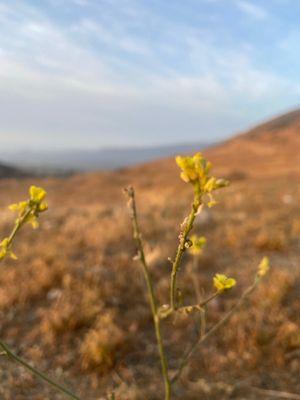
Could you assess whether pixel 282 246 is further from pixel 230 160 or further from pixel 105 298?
pixel 230 160

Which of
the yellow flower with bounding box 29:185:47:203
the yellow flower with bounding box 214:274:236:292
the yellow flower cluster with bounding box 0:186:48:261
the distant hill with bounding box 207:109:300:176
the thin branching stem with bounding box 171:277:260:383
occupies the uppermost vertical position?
the distant hill with bounding box 207:109:300:176

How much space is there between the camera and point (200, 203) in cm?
92

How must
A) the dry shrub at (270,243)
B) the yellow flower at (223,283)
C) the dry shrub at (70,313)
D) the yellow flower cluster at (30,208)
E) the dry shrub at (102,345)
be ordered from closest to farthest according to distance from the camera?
1. the yellow flower cluster at (30,208)
2. the yellow flower at (223,283)
3. the dry shrub at (102,345)
4. the dry shrub at (70,313)
5. the dry shrub at (270,243)

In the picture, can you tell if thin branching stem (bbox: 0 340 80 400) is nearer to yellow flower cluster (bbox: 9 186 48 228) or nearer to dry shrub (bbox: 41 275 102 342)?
yellow flower cluster (bbox: 9 186 48 228)

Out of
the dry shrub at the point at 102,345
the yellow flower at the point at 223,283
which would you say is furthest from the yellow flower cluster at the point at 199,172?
the dry shrub at the point at 102,345

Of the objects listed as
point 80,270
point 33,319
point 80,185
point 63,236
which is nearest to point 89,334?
point 33,319

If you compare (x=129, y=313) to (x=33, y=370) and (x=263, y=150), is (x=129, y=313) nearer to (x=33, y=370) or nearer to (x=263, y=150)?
(x=33, y=370)

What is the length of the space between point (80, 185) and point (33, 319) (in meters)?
19.9

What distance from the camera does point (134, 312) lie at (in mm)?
3439

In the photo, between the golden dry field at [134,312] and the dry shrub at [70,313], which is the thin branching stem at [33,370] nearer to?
the golden dry field at [134,312]

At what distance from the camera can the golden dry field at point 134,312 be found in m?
2.73

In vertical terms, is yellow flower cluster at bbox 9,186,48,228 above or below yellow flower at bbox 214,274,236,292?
above

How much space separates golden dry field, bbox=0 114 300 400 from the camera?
107 inches

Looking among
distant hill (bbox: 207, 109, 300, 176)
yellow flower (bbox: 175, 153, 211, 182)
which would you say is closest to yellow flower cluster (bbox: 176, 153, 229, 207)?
yellow flower (bbox: 175, 153, 211, 182)
